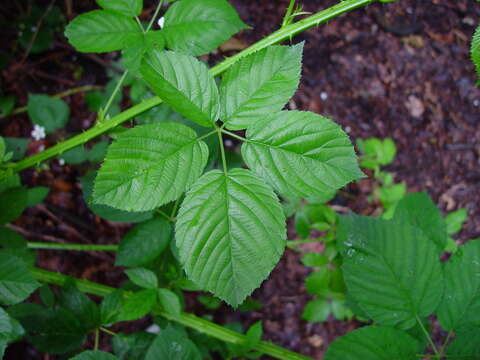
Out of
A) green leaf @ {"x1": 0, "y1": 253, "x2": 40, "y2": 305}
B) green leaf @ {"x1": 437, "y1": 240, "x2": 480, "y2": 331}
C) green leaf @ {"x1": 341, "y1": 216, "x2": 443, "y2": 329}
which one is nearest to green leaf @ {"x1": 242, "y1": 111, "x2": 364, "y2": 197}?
green leaf @ {"x1": 341, "y1": 216, "x2": 443, "y2": 329}

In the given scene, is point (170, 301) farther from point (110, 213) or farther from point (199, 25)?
point (199, 25)

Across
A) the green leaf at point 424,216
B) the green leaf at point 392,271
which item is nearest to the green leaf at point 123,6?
the green leaf at point 392,271

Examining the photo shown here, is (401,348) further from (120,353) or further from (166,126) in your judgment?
(120,353)

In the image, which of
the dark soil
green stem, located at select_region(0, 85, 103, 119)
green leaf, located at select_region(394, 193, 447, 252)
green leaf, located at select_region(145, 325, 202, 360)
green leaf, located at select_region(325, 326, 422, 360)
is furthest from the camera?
the dark soil

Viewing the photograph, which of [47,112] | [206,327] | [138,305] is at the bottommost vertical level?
[206,327]

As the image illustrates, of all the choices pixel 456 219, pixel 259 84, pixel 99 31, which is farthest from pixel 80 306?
pixel 456 219

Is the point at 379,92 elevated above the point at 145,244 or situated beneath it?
elevated above

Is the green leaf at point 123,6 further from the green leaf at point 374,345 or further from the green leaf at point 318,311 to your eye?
the green leaf at point 318,311

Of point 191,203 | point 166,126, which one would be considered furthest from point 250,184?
point 166,126

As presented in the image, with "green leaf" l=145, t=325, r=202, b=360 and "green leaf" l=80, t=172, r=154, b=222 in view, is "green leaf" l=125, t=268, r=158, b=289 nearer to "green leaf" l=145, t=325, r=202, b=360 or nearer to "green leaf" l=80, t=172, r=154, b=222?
"green leaf" l=80, t=172, r=154, b=222
